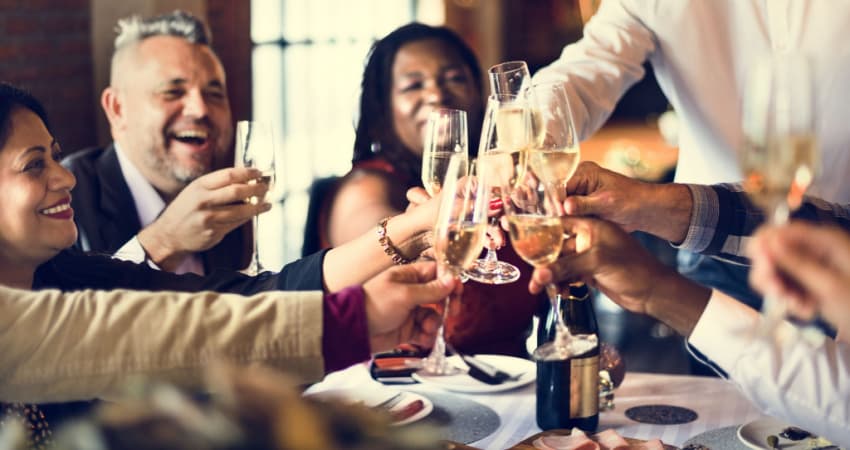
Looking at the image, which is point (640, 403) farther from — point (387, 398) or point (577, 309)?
point (387, 398)

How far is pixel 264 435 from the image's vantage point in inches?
31.8

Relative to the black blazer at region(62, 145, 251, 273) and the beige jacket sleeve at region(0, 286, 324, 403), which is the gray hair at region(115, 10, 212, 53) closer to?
the black blazer at region(62, 145, 251, 273)

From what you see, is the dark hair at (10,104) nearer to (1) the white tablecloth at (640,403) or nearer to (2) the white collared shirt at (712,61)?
(1) the white tablecloth at (640,403)

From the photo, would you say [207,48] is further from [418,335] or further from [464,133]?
[418,335]

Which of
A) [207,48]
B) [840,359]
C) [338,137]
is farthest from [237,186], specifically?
[338,137]

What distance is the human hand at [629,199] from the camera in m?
1.88

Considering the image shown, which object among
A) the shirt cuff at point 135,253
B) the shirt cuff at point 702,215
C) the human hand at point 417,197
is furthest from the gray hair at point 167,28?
the shirt cuff at point 702,215

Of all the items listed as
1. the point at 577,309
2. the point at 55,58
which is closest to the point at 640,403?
the point at 577,309

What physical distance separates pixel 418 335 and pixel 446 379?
0.70m

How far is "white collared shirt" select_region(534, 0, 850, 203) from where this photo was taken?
2.36 metres

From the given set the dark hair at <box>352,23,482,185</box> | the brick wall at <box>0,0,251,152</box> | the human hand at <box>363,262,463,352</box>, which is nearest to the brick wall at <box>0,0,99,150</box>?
the brick wall at <box>0,0,251,152</box>

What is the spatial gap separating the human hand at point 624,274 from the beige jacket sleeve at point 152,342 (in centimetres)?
37

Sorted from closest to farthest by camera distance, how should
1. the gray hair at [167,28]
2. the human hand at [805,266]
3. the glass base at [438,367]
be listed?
the human hand at [805,266]
the glass base at [438,367]
the gray hair at [167,28]

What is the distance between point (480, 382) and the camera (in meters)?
2.07
